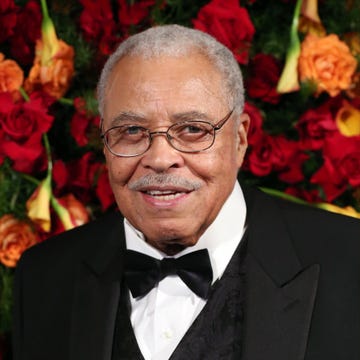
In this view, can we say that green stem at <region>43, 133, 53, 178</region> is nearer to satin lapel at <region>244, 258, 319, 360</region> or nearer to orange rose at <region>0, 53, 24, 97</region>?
orange rose at <region>0, 53, 24, 97</region>

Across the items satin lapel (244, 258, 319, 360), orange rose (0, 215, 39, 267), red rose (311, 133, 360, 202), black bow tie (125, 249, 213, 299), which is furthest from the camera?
orange rose (0, 215, 39, 267)

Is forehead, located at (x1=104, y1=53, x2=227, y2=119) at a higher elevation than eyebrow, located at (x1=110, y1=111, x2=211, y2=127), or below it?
higher

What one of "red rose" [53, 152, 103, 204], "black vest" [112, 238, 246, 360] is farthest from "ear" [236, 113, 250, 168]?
"red rose" [53, 152, 103, 204]

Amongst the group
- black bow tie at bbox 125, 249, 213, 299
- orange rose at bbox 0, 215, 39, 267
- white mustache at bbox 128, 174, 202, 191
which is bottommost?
orange rose at bbox 0, 215, 39, 267

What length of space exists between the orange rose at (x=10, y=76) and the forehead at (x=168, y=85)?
490 mm

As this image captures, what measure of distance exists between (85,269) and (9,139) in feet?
1.37

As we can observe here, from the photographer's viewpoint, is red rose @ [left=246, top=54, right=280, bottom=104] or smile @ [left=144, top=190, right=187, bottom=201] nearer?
smile @ [left=144, top=190, right=187, bottom=201]

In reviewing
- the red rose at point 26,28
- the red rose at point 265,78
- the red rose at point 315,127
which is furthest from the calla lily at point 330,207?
the red rose at point 26,28

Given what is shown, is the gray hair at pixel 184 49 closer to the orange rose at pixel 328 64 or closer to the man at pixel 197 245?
the man at pixel 197 245

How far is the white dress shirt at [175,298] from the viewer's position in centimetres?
180

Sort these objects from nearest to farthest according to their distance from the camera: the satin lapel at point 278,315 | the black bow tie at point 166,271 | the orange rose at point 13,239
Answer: the satin lapel at point 278,315
the black bow tie at point 166,271
the orange rose at point 13,239

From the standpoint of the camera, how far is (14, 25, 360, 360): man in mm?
1697

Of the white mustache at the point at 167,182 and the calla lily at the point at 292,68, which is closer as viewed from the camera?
the white mustache at the point at 167,182

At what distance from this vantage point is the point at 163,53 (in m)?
1.73
